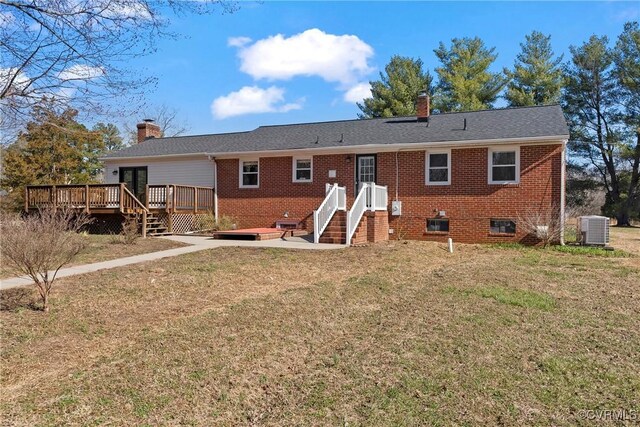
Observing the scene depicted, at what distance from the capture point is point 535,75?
33.0m

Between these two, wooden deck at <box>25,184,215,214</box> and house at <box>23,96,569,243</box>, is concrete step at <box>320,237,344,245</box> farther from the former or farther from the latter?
wooden deck at <box>25,184,215,214</box>

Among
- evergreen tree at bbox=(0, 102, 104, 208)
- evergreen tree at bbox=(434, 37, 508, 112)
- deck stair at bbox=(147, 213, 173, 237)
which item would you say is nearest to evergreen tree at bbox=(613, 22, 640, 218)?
evergreen tree at bbox=(434, 37, 508, 112)

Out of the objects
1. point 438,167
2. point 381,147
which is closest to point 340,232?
point 381,147

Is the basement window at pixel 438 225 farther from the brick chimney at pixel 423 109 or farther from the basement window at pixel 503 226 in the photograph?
the brick chimney at pixel 423 109

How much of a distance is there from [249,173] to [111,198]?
5.09 m

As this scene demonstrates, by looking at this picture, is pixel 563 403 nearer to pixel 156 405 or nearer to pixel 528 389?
pixel 528 389

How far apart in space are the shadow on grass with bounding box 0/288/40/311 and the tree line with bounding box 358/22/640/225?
29.3m

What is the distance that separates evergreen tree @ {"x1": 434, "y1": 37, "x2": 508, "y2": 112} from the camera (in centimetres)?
3316

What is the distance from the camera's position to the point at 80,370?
156 inches

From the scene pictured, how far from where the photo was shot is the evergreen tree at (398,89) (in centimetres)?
3362

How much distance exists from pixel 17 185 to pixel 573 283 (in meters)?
31.7

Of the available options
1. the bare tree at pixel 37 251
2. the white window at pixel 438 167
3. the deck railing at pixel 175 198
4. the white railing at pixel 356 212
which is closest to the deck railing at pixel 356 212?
the white railing at pixel 356 212

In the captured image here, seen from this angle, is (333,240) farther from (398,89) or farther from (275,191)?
(398,89)

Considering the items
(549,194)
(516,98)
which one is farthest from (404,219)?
(516,98)
